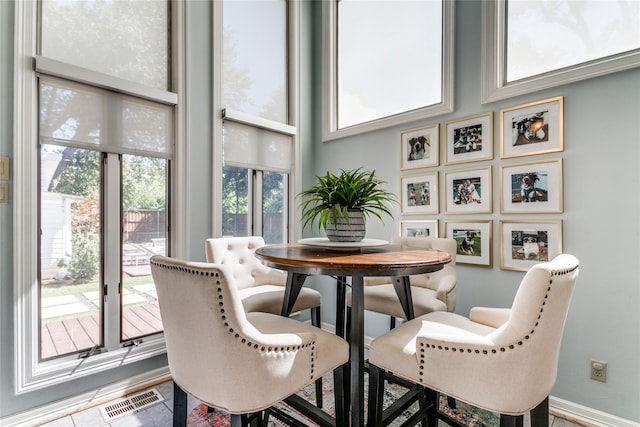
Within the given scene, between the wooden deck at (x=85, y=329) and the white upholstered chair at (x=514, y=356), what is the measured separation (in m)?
1.99

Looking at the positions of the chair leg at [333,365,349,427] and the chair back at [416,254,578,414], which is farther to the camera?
the chair leg at [333,365,349,427]

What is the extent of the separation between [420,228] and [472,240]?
41cm

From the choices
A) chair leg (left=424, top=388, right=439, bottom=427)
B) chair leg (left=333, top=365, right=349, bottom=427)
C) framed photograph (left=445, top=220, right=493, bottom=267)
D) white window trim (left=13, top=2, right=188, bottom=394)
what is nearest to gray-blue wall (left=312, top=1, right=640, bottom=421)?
framed photograph (left=445, top=220, right=493, bottom=267)

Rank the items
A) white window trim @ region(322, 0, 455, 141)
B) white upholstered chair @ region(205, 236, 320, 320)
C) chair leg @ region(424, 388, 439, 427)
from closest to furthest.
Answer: chair leg @ region(424, 388, 439, 427) < white upholstered chair @ region(205, 236, 320, 320) < white window trim @ region(322, 0, 455, 141)

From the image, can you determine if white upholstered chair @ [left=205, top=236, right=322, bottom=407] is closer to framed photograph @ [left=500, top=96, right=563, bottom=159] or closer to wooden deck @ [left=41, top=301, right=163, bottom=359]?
wooden deck @ [left=41, top=301, right=163, bottom=359]

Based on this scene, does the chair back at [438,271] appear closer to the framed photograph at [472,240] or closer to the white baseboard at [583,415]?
the framed photograph at [472,240]

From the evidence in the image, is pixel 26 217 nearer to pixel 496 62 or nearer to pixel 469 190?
pixel 469 190

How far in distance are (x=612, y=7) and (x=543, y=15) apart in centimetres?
34

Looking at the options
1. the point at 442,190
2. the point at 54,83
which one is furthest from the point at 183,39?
the point at 442,190

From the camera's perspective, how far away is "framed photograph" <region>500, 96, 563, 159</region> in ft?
6.15

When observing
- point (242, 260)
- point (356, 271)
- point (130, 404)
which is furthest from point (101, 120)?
point (356, 271)

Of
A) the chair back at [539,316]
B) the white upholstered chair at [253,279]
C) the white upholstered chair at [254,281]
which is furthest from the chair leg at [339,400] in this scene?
the white upholstered chair at [253,279]

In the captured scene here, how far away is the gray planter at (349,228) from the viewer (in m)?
1.60

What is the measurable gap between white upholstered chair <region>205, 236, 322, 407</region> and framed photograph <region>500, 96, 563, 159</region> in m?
1.65
